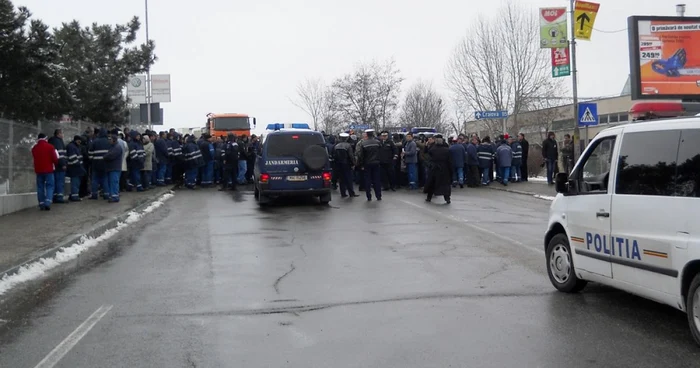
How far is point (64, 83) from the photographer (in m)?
19.0

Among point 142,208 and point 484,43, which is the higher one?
point 484,43

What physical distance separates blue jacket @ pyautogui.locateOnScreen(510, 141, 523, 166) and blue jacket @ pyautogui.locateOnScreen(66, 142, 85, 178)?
14868 millimetres

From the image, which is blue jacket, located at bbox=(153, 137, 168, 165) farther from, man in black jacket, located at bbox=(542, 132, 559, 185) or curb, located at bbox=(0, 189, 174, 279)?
man in black jacket, located at bbox=(542, 132, 559, 185)

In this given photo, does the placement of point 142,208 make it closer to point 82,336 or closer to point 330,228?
point 330,228

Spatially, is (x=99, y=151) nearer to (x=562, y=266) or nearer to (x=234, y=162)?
(x=234, y=162)

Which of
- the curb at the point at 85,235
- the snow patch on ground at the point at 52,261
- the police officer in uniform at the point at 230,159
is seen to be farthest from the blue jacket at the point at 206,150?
the snow patch on ground at the point at 52,261

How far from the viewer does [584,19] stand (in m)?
23.7

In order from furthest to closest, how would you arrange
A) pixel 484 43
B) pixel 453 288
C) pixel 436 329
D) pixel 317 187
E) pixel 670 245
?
1. pixel 484 43
2. pixel 317 187
3. pixel 453 288
4. pixel 436 329
5. pixel 670 245

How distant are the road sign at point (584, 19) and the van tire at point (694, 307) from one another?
19.0 meters

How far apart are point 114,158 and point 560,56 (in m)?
14.3

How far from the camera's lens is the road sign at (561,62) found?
24.7m

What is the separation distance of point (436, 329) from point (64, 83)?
1499 cm

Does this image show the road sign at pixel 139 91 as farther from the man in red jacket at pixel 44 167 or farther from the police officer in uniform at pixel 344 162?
the man in red jacket at pixel 44 167

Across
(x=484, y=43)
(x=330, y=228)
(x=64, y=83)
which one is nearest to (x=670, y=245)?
(x=330, y=228)
